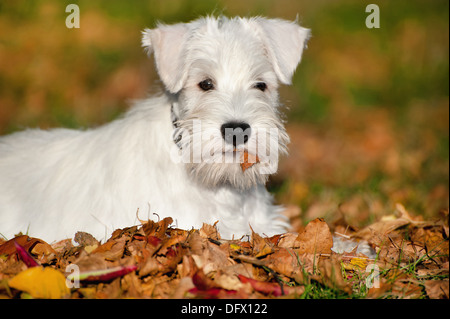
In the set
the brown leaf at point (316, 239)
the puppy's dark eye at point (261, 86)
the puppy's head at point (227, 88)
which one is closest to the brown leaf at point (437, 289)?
the brown leaf at point (316, 239)

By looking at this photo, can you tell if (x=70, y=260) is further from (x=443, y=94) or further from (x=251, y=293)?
(x=443, y=94)

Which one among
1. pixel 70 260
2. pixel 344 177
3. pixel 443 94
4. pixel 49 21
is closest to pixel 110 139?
pixel 70 260

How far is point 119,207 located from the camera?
3863 mm

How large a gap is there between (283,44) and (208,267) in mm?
1947

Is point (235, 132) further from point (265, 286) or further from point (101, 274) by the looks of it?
point (101, 274)

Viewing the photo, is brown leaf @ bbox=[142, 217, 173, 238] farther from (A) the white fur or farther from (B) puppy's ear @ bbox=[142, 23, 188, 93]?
(B) puppy's ear @ bbox=[142, 23, 188, 93]

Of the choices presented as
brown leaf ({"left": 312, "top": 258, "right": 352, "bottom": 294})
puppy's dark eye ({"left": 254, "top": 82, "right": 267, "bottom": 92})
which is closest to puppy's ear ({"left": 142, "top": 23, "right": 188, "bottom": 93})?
puppy's dark eye ({"left": 254, "top": 82, "right": 267, "bottom": 92})

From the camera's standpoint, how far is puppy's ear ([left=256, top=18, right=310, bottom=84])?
13.2 ft

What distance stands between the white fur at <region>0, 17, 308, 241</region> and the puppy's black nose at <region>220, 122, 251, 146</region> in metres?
0.12

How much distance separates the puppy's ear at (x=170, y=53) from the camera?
3.77 m

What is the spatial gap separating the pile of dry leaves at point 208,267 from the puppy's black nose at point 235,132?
2.12 feet

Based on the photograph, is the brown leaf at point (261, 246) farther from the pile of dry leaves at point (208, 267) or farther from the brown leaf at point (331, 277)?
the brown leaf at point (331, 277)

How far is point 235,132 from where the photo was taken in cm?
337
